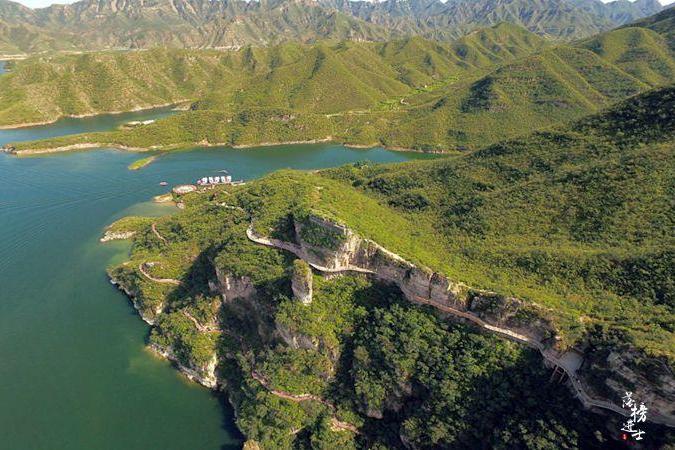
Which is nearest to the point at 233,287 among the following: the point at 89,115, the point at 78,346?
the point at 78,346

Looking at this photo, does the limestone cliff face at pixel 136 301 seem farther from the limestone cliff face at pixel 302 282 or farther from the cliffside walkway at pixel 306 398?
the limestone cliff face at pixel 302 282

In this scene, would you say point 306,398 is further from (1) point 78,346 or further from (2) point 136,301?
(1) point 78,346

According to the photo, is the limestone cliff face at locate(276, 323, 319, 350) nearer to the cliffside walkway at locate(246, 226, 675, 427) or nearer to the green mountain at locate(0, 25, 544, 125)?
the cliffside walkway at locate(246, 226, 675, 427)

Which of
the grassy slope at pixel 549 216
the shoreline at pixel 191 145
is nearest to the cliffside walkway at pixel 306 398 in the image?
the grassy slope at pixel 549 216

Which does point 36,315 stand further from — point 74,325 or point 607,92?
point 607,92

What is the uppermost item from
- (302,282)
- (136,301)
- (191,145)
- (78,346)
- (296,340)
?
(302,282)

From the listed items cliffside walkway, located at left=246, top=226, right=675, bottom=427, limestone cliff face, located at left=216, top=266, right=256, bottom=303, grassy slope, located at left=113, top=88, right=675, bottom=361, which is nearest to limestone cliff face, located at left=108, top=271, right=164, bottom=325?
grassy slope, located at left=113, top=88, right=675, bottom=361
